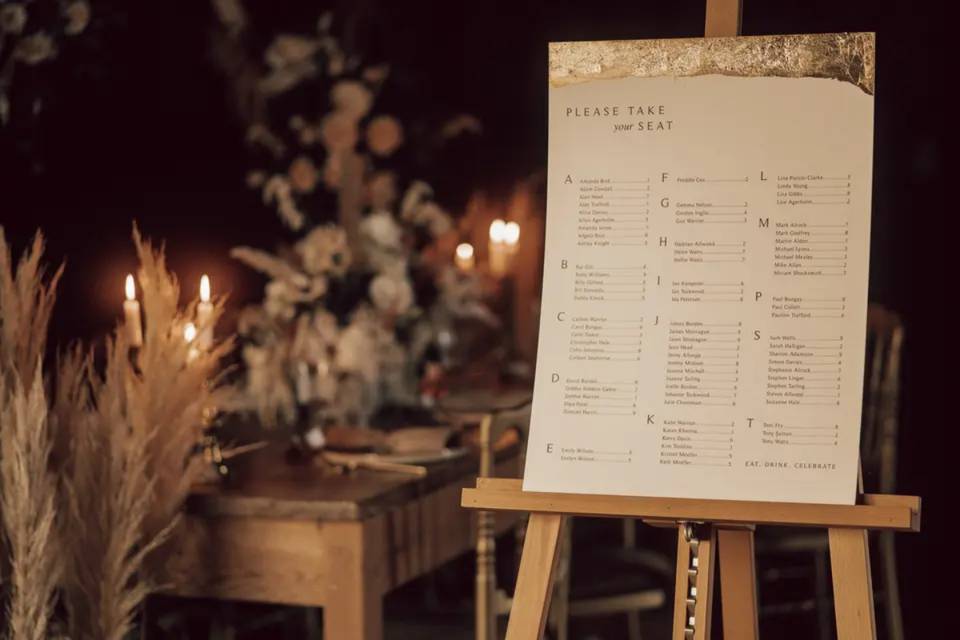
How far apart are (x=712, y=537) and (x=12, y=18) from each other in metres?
1.99

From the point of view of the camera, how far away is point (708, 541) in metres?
1.83

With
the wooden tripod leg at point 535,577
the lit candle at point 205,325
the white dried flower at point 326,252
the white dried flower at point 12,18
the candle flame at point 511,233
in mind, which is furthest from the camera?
the candle flame at point 511,233

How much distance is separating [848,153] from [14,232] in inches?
72.3

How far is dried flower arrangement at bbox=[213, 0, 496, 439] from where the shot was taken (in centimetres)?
318

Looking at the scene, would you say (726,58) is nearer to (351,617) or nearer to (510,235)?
(351,617)

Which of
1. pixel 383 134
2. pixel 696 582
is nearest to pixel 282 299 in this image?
pixel 383 134

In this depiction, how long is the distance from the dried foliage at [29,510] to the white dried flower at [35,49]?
3.20 ft

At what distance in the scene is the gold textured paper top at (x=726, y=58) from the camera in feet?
5.78

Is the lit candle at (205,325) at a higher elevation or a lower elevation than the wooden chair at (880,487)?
higher

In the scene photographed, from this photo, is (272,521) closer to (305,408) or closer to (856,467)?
(305,408)

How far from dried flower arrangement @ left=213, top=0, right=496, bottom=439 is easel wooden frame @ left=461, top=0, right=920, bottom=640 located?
1.16m

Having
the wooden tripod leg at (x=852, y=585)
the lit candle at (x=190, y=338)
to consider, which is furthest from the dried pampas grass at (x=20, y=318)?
the wooden tripod leg at (x=852, y=585)

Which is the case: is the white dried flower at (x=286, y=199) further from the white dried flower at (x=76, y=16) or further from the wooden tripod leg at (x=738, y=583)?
the wooden tripod leg at (x=738, y=583)

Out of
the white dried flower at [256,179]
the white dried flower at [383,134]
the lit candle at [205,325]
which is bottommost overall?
the lit candle at [205,325]
